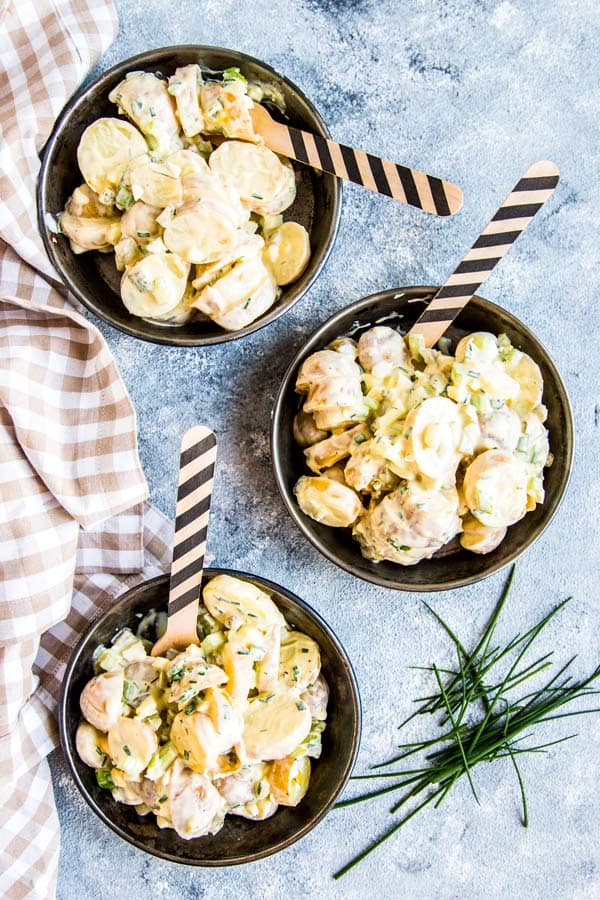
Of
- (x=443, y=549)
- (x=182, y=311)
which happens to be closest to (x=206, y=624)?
(x=443, y=549)

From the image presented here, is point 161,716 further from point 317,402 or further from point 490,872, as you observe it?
point 490,872

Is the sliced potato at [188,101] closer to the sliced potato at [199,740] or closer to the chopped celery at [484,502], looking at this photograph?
the chopped celery at [484,502]

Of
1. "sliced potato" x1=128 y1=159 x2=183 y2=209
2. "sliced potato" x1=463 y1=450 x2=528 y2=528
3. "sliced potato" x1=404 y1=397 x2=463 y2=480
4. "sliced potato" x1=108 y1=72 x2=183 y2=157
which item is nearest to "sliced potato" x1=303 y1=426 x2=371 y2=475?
"sliced potato" x1=404 y1=397 x2=463 y2=480

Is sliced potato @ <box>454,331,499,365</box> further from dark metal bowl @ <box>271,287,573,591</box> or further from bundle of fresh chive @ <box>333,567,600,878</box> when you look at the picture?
bundle of fresh chive @ <box>333,567,600,878</box>

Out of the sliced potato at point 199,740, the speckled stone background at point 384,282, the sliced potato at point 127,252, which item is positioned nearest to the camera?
the sliced potato at point 199,740

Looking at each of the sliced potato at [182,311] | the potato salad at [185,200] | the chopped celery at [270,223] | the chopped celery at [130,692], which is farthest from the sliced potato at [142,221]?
the chopped celery at [130,692]
